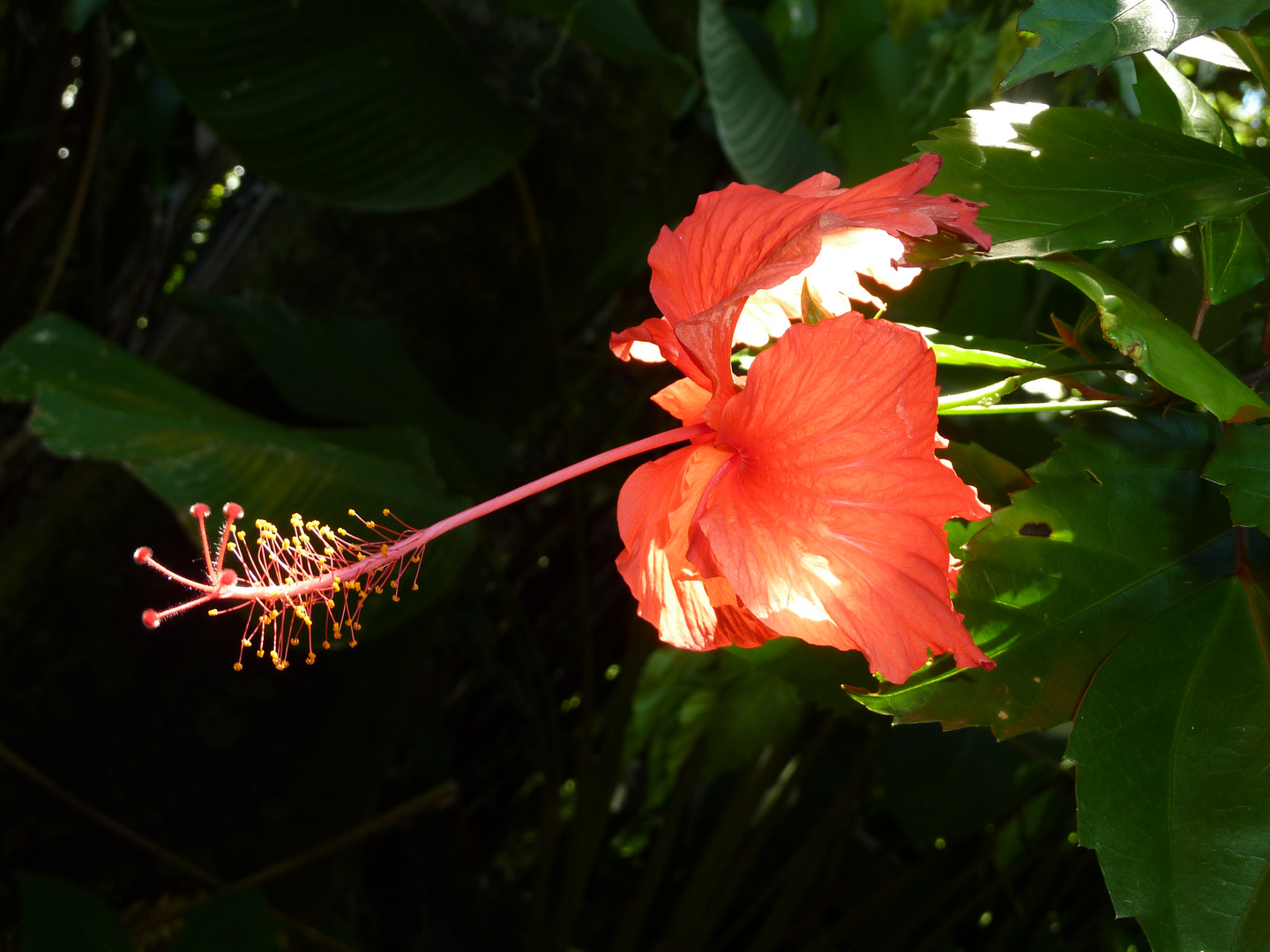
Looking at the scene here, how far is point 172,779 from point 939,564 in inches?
34.1

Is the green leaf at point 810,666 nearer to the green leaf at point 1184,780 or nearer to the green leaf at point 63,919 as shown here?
the green leaf at point 1184,780

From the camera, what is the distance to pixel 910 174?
0.29m

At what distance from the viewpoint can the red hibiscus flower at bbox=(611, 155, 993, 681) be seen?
0.83 ft

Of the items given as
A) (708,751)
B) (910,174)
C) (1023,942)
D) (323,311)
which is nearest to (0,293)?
(323,311)

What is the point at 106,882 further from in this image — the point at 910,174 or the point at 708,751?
the point at 910,174

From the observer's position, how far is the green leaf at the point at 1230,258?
1.17ft

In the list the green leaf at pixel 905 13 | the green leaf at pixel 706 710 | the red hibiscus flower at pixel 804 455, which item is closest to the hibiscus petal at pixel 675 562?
the red hibiscus flower at pixel 804 455

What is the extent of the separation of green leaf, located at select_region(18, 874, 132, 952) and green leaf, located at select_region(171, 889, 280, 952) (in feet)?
0.16

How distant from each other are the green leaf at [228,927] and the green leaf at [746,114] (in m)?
0.78

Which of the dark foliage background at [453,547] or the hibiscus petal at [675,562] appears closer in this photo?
the hibiscus petal at [675,562]

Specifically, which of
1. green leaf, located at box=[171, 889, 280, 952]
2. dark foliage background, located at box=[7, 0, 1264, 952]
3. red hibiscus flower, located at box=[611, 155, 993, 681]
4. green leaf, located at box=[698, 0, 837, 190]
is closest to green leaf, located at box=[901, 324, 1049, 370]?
red hibiscus flower, located at box=[611, 155, 993, 681]

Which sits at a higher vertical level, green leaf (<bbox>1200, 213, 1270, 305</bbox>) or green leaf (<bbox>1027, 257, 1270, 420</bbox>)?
green leaf (<bbox>1027, 257, 1270, 420</bbox>)

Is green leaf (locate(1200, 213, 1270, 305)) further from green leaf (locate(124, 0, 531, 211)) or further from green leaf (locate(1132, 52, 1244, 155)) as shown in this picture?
green leaf (locate(124, 0, 531, 211))

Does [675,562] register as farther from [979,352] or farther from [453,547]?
[453,547]
